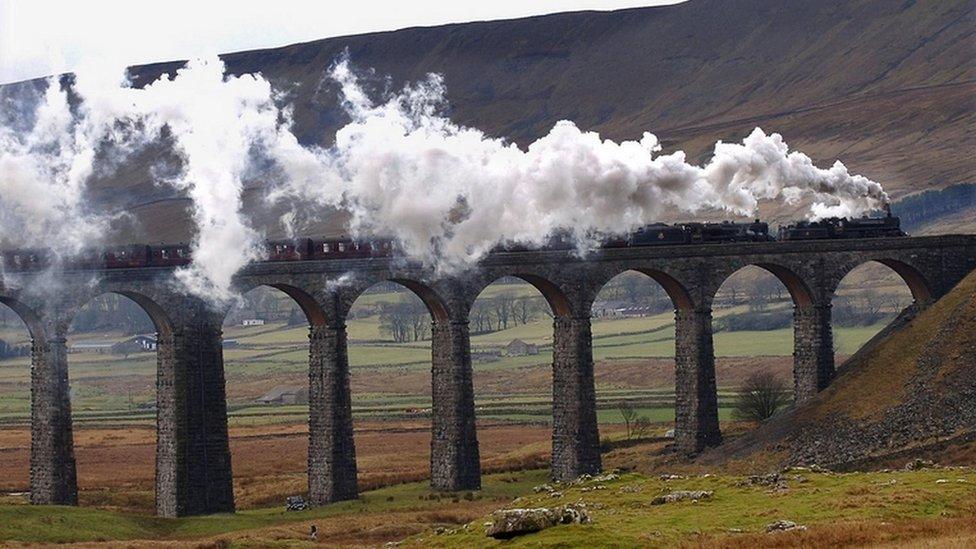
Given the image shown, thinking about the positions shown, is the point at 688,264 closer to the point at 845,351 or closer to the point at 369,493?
the point at 369,493

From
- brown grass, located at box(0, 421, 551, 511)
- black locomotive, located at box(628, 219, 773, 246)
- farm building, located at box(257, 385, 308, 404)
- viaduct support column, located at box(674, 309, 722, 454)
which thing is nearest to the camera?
brown grass, located at box(0, 421, 551, 511)

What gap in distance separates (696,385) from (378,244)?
19.9 m

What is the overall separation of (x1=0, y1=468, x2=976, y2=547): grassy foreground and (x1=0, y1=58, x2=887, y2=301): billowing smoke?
476 inches

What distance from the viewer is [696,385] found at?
92.6 meters

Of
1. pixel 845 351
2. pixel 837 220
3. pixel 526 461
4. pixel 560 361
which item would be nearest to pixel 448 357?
pixel 560 361

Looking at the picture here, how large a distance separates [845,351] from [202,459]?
10425 cm

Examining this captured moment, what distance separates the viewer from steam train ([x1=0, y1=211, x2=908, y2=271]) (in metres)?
77.4

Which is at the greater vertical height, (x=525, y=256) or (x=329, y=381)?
(x=525, y=256)

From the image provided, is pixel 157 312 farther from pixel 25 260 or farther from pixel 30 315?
pixel 25 260

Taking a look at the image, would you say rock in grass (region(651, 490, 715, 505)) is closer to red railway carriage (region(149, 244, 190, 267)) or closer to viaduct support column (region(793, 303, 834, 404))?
red railway carriage (region(149, 244, 190, 267))

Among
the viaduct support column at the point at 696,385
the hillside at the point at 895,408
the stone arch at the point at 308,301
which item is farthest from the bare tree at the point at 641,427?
the stone arch at the point at 308,301

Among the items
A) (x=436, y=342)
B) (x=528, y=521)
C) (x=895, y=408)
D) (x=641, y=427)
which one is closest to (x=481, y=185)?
(x=436, y=342)

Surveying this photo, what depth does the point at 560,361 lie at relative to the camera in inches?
3529

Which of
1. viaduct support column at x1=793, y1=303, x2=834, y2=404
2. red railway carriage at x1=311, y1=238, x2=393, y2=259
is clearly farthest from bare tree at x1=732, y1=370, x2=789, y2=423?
red railway carriage at x1=311, y1=238, x2=393, y2=259
